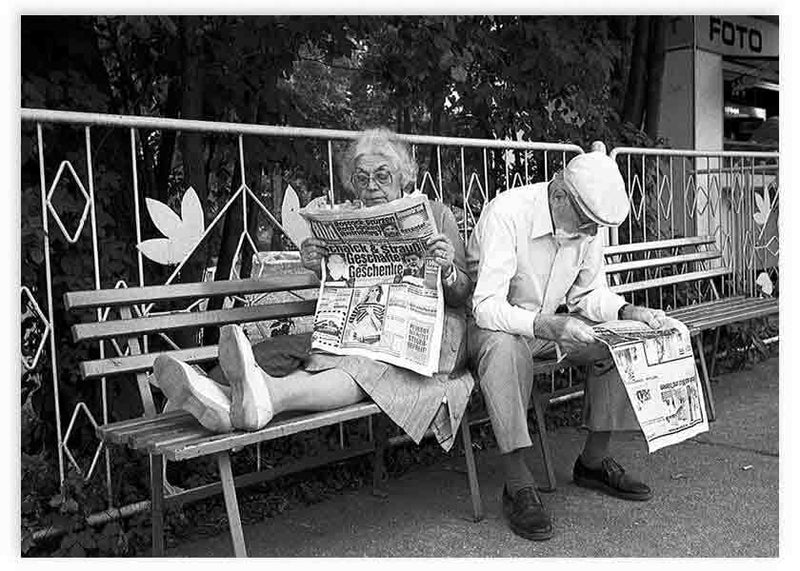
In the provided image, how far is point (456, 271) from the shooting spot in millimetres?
3285

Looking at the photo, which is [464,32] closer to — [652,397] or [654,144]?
[654,144]

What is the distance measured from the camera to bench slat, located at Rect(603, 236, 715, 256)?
487 centimetres

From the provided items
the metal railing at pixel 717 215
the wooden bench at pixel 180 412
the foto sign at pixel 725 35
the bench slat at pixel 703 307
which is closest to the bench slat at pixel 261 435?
the wooden bench at pixel 180 412

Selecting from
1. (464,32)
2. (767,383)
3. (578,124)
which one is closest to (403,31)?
(464,32)

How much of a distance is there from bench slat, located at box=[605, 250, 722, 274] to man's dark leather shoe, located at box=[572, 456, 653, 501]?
132 cm

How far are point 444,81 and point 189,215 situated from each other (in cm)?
230

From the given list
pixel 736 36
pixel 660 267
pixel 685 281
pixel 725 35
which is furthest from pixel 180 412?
pixel 736 36

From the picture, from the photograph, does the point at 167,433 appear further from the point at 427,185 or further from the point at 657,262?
the point at 657,262

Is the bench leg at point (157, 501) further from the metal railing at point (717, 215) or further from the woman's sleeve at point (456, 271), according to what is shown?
the metal railing at point (717, 215)

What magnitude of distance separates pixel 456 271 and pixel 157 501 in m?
1.26

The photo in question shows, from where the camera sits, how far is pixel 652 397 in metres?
3.19

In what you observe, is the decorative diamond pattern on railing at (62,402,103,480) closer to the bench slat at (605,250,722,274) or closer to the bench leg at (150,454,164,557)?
the bench leg at (150,454,164,557)

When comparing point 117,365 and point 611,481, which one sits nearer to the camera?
point 117,365

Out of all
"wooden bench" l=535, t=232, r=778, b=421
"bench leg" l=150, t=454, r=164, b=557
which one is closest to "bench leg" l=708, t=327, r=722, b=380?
"wooden bench" l=535, t=232, r=778, b=421
